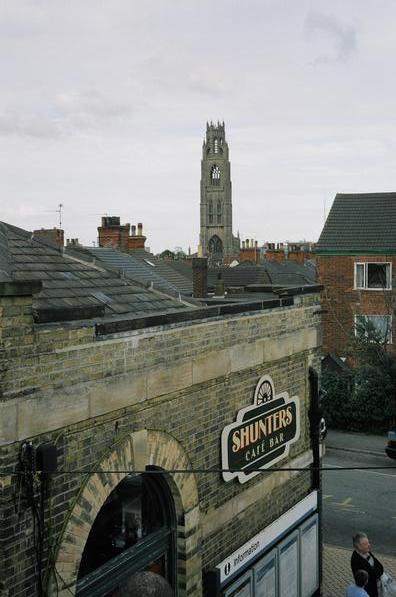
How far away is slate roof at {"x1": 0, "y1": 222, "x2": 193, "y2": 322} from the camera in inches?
334

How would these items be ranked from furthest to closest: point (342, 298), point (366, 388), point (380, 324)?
point (342, 298) < point (380, 324) < point (366, 388)

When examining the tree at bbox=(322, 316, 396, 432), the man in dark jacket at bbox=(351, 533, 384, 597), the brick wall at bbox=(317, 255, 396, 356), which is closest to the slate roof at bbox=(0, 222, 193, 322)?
the man in dark jacket at bbox=(351, 533, 384, 597)

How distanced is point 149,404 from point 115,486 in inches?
40.4

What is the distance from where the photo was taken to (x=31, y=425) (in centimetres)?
633

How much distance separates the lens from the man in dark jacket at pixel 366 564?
1042 centimetres

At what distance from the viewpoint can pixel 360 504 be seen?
18.7m

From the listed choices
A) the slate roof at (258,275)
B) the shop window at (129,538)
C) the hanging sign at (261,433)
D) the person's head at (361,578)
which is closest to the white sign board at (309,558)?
the hanging sign at (261,433)

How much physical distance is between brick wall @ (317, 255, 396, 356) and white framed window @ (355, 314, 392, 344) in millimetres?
263

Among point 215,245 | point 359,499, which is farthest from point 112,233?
point 215,245

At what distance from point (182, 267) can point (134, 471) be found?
4660 cm

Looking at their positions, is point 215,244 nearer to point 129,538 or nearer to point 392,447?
point 392,447

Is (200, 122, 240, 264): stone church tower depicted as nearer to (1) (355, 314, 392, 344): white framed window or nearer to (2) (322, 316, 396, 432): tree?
(1) (355, 314, 392, 344): white framed window

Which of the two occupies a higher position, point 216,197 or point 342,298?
point 216,197

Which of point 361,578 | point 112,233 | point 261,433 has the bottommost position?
point 361,578
